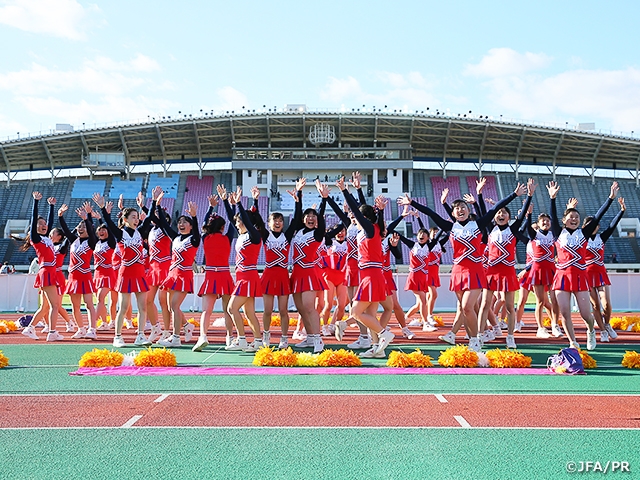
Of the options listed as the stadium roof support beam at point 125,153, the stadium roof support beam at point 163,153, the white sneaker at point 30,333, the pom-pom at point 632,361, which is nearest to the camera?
the pom-pom at point 632,361

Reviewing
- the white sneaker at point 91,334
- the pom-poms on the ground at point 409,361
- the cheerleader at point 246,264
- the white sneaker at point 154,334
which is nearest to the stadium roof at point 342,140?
the white sneaker at point 91,334

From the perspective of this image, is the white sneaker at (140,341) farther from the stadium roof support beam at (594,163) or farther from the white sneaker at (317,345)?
the stadium roof support beam at (594,163)

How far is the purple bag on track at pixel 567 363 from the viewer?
6.47 metres

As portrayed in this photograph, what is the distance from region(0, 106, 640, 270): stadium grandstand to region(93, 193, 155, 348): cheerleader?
33380 mm

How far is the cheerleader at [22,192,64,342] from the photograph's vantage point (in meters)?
9.44

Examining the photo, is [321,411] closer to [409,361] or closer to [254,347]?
[409,361]

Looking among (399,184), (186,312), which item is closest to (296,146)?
(399,184)

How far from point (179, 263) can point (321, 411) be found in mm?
4452

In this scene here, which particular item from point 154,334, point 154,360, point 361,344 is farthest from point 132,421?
point 154,334

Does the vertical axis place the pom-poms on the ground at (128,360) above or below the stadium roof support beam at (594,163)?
below

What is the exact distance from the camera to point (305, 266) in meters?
8.06

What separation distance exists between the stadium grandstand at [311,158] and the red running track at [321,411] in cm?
3680

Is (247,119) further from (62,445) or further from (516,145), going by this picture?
(62,445)

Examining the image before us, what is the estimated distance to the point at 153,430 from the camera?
4.25 m
